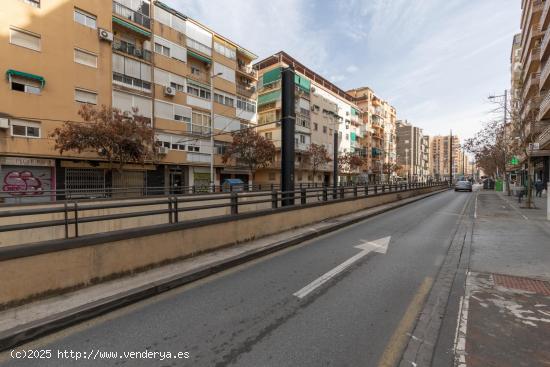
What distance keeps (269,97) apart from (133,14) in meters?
21.9

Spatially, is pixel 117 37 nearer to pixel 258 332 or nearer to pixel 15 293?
pixel 15 293

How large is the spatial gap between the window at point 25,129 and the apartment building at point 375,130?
60839 mm

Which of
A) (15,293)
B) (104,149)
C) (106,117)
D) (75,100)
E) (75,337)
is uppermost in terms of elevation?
(75,100)

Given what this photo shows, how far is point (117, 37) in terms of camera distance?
2430 cm

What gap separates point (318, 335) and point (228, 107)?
108ft

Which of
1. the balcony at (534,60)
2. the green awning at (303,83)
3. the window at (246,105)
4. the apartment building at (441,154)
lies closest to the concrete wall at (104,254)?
the window at (246,105)

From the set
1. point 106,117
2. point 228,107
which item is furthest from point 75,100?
point 228,107

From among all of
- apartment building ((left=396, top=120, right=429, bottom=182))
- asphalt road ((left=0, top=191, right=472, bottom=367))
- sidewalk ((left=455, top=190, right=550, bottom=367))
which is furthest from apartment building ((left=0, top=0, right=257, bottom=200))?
apartment building ((left=396, top=120, right=429, bottom=182))

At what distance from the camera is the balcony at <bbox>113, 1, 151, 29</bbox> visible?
2392cm

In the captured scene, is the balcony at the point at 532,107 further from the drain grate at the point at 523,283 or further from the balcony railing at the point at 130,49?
the balcony railing at the point at 130,49

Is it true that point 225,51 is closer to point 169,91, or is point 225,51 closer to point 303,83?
point 169,91

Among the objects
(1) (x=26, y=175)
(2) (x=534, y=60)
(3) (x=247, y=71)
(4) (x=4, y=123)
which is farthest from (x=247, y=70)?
(2) (x=534, y=60)

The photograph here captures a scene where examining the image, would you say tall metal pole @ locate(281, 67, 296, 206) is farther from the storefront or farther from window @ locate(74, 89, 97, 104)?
window @ locate(74, 89, 97, 104)

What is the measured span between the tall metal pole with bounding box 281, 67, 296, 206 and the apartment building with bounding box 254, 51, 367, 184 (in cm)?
2629
